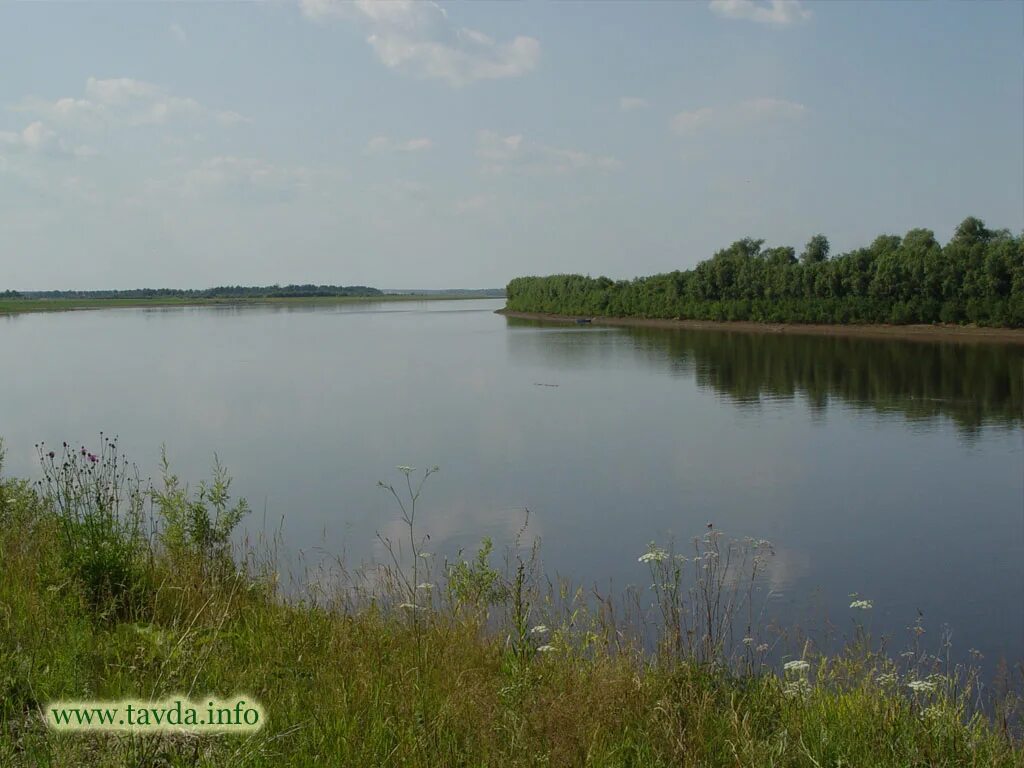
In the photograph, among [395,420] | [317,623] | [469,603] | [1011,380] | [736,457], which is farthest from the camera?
[1011,380]

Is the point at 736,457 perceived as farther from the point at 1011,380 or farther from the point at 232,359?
the point at 232,359

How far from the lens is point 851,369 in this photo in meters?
33.8

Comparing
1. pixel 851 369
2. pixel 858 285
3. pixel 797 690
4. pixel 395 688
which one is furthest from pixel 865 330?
pixel 395 688

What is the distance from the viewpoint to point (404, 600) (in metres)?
6.64

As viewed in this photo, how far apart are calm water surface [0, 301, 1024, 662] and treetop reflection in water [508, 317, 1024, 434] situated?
202 mm

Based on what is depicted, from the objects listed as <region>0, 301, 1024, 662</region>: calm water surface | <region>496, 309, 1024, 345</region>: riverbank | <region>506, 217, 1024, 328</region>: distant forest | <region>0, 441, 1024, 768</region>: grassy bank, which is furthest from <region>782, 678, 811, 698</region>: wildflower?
<region>506, 217, 1024, 328</region>: distant forest

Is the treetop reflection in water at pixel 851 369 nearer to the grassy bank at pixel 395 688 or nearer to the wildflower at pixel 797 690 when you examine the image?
the wildflower at pixel 797 690

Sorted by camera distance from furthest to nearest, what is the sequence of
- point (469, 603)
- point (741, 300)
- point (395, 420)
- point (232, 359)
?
point (741, 300), point (232, 359), point (395, 420), point (469, 603)

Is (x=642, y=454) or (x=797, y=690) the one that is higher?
(x=797, y=690)

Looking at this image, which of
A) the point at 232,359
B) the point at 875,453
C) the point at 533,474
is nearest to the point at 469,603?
the point at 533,474

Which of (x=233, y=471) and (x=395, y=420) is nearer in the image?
(x=233, y=471)

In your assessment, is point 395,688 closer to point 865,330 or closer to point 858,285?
point 865,330

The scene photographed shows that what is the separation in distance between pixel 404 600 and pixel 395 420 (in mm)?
15779

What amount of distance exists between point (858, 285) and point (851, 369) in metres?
25.1
